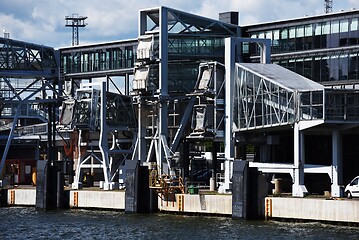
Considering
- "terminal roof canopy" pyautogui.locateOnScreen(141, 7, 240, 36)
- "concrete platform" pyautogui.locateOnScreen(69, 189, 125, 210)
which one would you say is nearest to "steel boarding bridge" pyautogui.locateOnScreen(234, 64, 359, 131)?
"terminal roof canopy" pyautogui.locateOnScreen(141, 7, 240, 36)

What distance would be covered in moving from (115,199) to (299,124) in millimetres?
20258

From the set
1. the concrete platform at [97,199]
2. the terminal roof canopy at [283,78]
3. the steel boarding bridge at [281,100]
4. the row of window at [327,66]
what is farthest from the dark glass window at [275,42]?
the concrete platform at [97,199]

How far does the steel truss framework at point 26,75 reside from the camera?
116875 millimetres

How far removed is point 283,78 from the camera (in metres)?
95.0

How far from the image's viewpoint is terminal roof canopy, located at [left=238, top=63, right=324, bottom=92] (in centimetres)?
9106

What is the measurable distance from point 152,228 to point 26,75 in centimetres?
4048

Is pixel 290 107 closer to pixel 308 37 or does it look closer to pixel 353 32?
pixel 353 32

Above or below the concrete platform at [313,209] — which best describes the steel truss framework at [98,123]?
above

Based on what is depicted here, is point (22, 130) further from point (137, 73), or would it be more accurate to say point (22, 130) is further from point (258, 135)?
point (258, 135)

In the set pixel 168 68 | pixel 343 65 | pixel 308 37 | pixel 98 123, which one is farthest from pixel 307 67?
pixel 98 123

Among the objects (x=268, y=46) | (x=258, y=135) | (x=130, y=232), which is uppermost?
(x=268, y=46)

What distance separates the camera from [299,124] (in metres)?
88.9

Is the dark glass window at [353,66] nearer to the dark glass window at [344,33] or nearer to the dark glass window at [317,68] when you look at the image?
the dark glass window at [344,33]

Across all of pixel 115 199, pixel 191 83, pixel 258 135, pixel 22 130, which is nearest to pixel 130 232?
pixel 115 199
